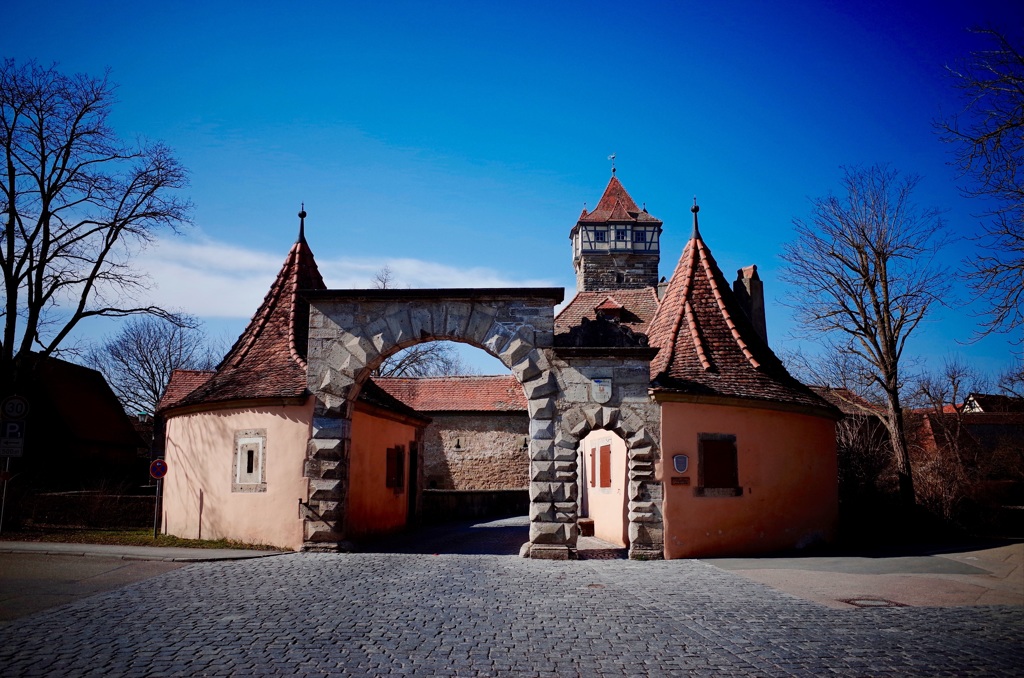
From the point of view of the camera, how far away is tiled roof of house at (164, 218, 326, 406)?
54.3 feet

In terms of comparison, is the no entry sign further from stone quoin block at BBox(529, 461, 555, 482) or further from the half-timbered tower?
the half-timbered tower

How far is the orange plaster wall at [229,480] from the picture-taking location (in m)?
15.9

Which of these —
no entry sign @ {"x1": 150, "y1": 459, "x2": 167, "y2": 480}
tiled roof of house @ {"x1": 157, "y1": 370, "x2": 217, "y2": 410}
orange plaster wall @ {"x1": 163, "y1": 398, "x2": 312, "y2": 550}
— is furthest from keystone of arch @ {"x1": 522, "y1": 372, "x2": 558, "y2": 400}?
tiled roof of house @ {"x1": 157, "y1": 370, "x2": 217, "y2": 410}

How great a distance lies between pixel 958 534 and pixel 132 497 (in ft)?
67.9

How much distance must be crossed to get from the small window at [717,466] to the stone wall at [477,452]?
20.1m

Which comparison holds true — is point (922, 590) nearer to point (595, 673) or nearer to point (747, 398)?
point (747, 398)

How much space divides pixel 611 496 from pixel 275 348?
8.69 m

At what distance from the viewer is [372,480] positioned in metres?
18.8

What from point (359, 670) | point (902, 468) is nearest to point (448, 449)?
point (902, 468)

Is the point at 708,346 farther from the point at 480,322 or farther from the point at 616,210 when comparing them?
the point at 616,210

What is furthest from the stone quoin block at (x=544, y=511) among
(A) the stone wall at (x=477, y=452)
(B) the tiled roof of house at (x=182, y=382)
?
(B) the tiled roof of house at (x=182, y=382)

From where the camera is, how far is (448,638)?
7.75 m

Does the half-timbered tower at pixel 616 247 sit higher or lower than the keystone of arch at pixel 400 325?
higher

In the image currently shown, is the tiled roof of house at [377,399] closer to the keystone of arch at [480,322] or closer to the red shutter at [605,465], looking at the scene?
the keystone of arch at [480,322]
